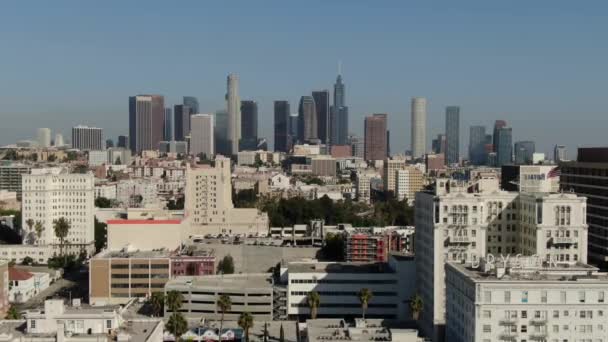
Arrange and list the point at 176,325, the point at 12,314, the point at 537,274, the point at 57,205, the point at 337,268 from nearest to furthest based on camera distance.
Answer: the point at 537,274 < the point at 176,325 < the point at 12,314 < the point at 337,268 < the point at 57,205

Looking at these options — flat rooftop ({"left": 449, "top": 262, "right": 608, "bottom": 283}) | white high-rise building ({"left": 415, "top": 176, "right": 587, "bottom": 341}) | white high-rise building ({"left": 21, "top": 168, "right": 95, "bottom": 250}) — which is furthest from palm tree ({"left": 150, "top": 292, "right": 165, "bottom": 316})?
white high-rise building ({"left": 21, "top": 168, "right": 95, "bottom": 250})

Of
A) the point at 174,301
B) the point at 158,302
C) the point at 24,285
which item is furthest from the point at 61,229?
the point at 174,301

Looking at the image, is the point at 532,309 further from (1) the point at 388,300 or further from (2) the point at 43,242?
(2) the point at 43,242

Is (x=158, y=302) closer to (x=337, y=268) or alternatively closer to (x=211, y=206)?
(x=337, y=268)

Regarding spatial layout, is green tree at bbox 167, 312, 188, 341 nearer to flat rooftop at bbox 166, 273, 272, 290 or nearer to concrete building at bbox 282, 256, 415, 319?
flat rooftop at bbox 166, 273, 272, 290

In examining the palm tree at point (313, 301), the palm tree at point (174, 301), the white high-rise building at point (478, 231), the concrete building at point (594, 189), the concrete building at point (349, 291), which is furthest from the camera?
the concrete building at point (594, 189)

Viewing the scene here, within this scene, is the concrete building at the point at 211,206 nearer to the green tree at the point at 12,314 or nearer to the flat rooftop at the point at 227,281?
the flat rooftop at the point at 227,281

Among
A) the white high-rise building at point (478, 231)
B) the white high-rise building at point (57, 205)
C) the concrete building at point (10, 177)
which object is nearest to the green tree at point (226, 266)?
the white high-rise building at point (57, 205)
